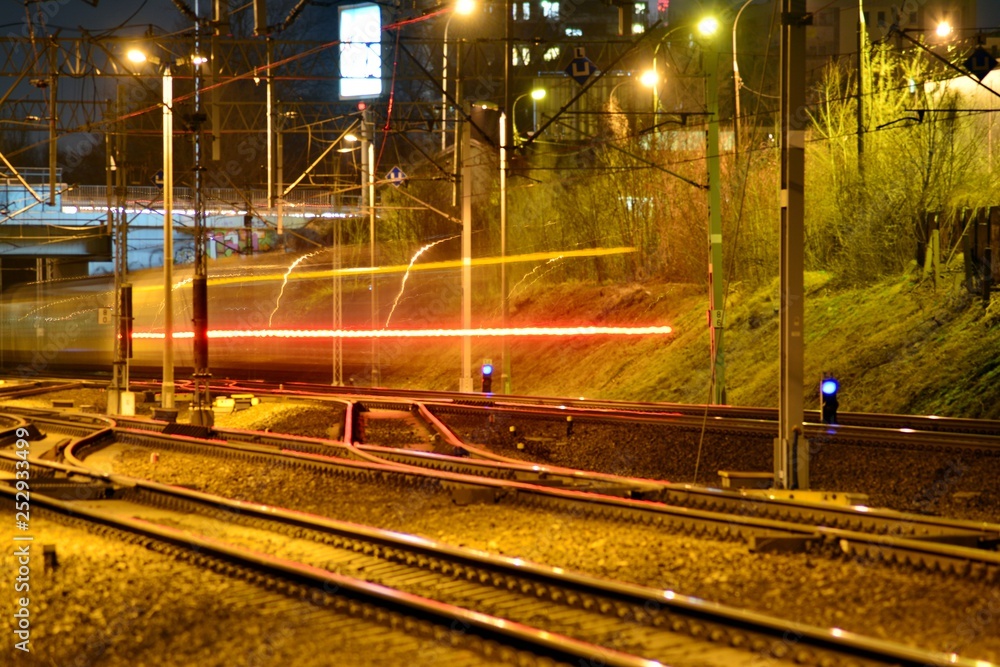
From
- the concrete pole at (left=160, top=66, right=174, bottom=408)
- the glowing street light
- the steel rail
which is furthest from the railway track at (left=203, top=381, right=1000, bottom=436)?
the steel rail

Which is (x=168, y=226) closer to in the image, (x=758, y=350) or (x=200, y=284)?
(x=200, y=284)

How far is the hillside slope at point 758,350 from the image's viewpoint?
24109 mm

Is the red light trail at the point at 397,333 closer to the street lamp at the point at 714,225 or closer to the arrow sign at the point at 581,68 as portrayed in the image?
the street lamp at the point at 714,225

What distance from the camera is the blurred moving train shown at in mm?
44344

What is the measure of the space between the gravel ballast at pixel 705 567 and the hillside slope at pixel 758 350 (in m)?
14.1

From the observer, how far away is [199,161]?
71.7ft

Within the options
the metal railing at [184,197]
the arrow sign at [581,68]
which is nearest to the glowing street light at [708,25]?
the arrow sign at [581,68]

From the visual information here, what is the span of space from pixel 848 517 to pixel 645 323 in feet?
85.0

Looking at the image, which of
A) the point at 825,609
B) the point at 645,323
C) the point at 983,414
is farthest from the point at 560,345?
the point at 825,609

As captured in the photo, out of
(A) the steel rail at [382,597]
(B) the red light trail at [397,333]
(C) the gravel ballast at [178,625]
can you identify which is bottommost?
(C) the gravel ballast at [178,625]

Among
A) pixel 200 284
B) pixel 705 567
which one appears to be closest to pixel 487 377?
pixel 200 284

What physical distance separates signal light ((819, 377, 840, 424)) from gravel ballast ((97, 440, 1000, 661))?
8822 mm

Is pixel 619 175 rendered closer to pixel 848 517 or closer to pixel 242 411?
pixel 242 411

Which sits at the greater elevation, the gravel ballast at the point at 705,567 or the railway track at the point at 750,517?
the railway track at the point at 750,517
